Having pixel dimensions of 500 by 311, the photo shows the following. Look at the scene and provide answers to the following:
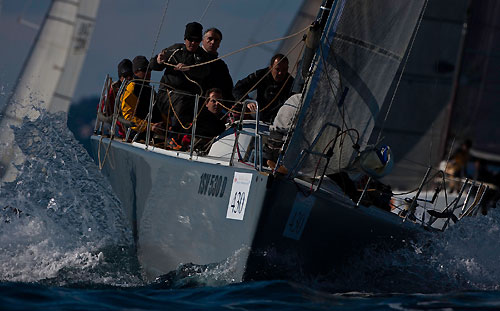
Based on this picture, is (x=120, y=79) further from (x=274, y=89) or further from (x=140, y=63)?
(x=274, y=89)

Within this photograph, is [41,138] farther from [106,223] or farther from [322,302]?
[322,302]

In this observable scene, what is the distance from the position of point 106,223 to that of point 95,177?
718 millimetres

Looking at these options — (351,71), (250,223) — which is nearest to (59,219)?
(250,223)

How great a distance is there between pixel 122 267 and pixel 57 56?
7.02m

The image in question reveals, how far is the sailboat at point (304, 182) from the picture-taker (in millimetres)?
5633

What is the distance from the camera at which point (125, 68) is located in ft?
28.8

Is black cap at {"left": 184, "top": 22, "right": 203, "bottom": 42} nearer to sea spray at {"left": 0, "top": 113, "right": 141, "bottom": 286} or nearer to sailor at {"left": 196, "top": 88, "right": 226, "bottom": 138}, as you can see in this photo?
sailor at {"left": 196, "top": 88, "right": 226, "bottom": 138}

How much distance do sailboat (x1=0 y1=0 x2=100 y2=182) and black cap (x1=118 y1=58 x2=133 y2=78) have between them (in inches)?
158

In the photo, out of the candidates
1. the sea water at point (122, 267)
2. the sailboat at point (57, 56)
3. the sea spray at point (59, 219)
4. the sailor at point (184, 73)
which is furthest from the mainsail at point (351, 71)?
the sailboat at point (57, 56)

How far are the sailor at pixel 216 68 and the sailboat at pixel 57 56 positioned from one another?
5489mm

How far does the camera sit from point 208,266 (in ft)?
19.4

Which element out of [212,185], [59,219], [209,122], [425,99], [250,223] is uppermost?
[425,99]

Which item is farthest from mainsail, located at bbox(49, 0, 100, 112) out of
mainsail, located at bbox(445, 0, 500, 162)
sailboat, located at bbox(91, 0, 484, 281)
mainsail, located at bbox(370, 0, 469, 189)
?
sailboat, located at bbox(91, 0, 484, 281)

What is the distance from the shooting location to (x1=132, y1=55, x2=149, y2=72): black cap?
27.0 ft
